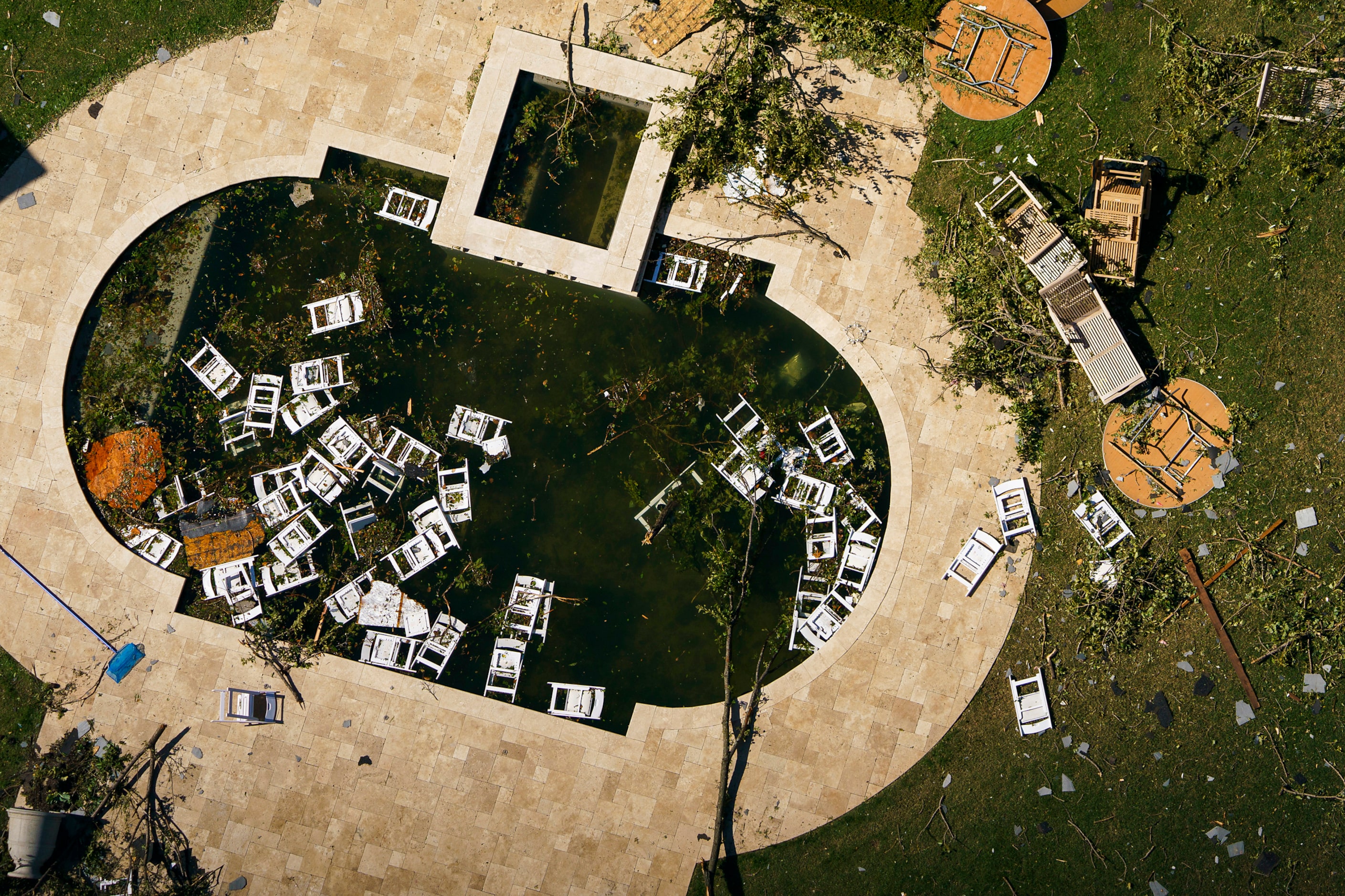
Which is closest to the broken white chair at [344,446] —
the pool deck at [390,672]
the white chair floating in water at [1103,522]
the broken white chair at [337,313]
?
the broken white chair at [337,313]

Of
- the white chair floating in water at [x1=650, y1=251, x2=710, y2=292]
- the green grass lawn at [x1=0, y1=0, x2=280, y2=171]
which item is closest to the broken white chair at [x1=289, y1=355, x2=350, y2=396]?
the white chair floating in water at [x1=650, y1=251, x2=710, y2=292]

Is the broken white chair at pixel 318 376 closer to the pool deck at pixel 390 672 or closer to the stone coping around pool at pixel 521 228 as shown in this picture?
the stone coping around pool at pixel 521 228

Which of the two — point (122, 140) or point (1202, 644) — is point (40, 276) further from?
point (1202, 644)

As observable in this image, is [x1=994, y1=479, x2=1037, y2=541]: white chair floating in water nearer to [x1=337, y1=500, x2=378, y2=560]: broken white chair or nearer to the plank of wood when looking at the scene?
the plank of wood

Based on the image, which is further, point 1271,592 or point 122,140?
point 122,140

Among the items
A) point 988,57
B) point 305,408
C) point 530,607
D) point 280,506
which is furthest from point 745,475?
point 988,57

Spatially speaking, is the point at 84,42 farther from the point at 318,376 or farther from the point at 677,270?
the point at 677,270

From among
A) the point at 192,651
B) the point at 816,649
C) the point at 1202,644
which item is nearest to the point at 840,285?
the point at 816,649
